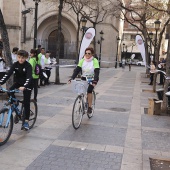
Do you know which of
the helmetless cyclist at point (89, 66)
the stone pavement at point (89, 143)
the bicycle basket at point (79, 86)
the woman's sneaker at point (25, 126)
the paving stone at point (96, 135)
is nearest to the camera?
the stone pavement at point (89, 143)

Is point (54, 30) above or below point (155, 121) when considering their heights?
above

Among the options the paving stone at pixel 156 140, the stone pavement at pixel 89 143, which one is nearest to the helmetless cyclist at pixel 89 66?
the stone pavement at pixel 89 143

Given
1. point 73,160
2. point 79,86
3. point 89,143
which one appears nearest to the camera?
point 73,160

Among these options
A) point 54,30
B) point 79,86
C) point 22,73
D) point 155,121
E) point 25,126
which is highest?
point 54,30

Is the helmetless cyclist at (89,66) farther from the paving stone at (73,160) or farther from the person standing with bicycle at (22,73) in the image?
the paving stone at (73,160)

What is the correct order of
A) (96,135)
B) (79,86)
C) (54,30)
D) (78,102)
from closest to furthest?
(96,135) < (79,86) < (78,102) < (54,30)

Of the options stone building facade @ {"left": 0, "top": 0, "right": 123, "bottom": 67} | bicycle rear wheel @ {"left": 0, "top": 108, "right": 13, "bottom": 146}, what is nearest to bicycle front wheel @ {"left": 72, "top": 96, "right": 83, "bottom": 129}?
bicycle rear wheel @ {"left": 0, "top": 108, "right": 13, "bottom": 146}

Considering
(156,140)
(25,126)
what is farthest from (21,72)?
(156,140)

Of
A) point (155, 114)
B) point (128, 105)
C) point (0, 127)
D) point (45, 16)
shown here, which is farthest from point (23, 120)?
point (45, 16)

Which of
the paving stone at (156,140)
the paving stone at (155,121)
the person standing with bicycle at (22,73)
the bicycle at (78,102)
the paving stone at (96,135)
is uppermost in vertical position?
the person standing with bicycle at (22,73)

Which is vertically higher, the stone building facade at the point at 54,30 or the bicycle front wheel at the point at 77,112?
the stone building facade at the point at 54,30

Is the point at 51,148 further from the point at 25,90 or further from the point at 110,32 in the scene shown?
the point at 110,32

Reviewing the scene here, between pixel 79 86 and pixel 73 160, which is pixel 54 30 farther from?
pixel 73 160

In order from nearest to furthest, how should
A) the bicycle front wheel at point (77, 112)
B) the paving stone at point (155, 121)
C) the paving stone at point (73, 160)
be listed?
the paving stone at point (73, 160)
the bicycle front wheel at point (77, 112)
the paving stone at point (155, 121)
